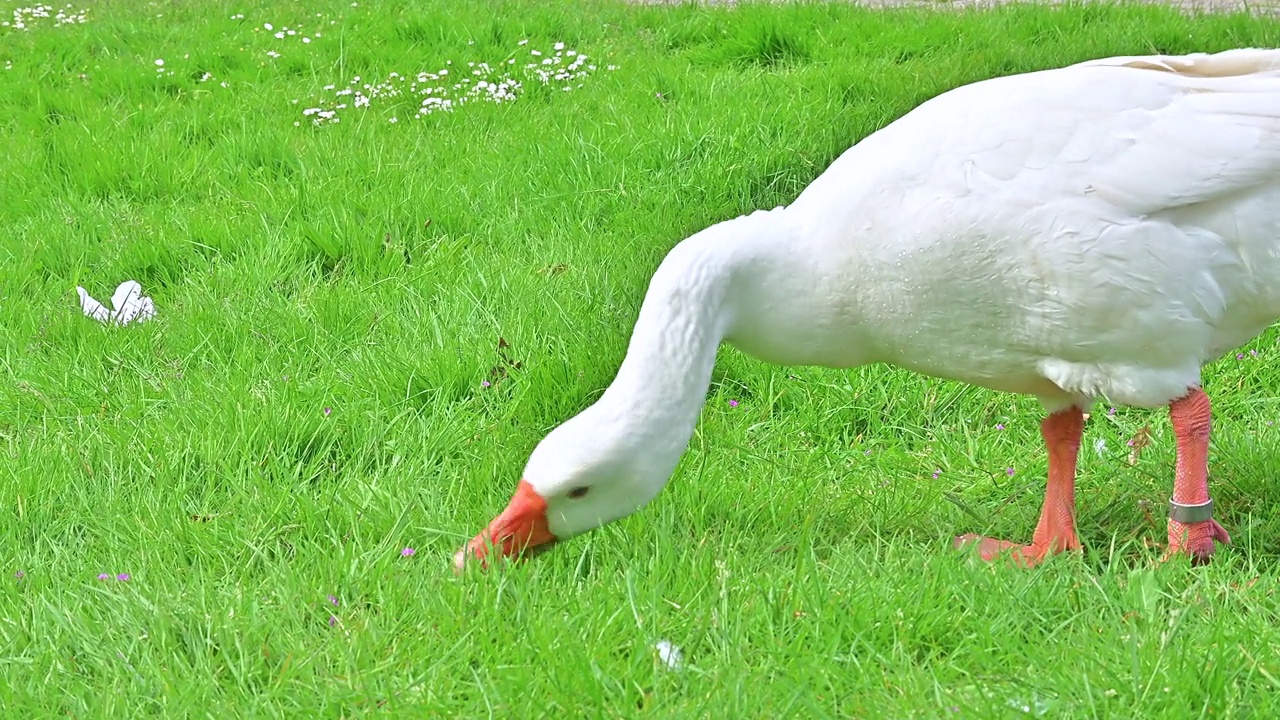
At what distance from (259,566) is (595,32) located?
5072mm

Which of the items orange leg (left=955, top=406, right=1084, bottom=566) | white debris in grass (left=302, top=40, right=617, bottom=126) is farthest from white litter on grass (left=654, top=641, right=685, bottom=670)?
white debris in grass (left=302, top=40, right=617, bottom=126)

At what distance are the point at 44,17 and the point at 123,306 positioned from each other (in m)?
4.97

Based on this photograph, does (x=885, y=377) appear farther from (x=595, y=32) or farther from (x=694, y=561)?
(x=595, y=32)

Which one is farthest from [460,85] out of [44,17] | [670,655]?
[670,655]

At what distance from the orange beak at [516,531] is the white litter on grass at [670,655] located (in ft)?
1.52

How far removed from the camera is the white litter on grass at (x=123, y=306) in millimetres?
4664

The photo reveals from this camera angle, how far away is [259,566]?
3070 mm

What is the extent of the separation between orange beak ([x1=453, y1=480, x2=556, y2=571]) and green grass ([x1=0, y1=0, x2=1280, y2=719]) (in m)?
0.07

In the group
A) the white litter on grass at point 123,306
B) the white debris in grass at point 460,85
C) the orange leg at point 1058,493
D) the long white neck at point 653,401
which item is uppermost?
the long white neck at point 653,401

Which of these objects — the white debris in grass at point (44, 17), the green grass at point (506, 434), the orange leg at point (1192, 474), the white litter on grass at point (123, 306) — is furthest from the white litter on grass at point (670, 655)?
the white debris in grass at point (44, 17)

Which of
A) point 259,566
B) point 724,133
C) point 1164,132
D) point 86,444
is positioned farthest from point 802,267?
point 724,133

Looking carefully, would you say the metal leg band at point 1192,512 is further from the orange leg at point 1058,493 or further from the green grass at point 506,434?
the orange leg at point 1058,493

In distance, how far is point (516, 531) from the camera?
2838mm

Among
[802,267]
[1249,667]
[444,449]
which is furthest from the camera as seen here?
[444,449]
